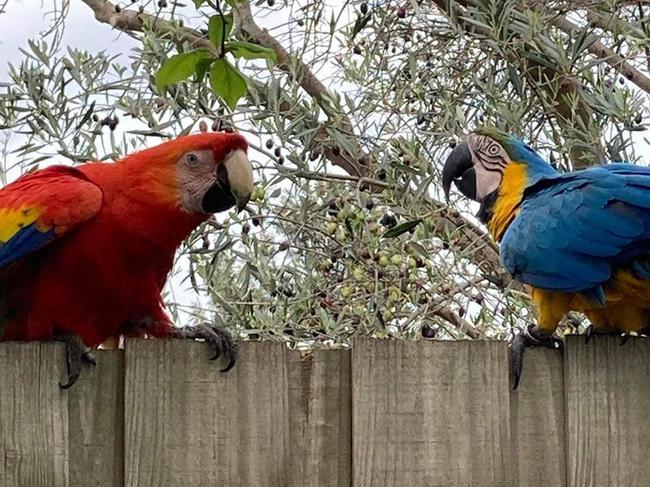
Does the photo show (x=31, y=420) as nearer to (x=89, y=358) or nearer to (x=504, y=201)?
(x=89, y=358)

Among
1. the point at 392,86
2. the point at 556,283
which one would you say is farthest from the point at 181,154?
the point at 392,86

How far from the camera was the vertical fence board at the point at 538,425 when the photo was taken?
121cm

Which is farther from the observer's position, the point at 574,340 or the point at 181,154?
the point at 181,154

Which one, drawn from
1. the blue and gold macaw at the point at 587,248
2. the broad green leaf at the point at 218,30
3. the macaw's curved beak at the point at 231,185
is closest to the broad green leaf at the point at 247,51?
the broad green leaf at the point at 218,30

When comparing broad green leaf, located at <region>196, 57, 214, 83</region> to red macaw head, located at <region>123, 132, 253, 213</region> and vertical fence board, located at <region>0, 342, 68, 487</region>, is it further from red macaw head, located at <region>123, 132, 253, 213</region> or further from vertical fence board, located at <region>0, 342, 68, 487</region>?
red macaw head, located at <region>123, 132, 253, 213</region>

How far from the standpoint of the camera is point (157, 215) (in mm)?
1662

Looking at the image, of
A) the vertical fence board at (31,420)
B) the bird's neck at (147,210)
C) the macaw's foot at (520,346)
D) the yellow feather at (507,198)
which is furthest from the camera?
the yellow feather at (507,198)

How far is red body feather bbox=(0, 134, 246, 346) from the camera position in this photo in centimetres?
162

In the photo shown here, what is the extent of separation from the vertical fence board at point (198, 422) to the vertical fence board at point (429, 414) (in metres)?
0.10

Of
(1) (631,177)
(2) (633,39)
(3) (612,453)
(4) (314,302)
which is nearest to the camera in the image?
(3) (612,453)

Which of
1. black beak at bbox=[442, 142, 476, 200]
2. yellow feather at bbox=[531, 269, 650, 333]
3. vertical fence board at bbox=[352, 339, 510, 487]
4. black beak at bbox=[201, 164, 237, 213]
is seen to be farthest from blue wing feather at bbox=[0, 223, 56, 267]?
black beak at bbox=[442, 142, 476, 200]

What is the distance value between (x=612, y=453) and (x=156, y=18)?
168 centimetres

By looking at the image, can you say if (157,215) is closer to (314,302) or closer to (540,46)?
(314,302)

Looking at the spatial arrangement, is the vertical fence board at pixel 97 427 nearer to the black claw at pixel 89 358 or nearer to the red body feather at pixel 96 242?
the black claw at pixel 89 358
